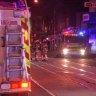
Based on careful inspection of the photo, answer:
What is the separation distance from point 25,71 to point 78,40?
3338cm

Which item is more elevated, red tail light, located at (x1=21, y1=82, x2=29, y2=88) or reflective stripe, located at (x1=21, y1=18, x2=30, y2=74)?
reflective stripe, located at (x1=21, y1=18, x2=30, y2=74)

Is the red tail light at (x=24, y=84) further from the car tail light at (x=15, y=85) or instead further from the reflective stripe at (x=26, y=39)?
the reflective stripe at (x=26, y=39)

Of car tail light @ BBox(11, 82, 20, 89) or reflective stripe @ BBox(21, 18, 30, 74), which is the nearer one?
car tail light @ BBox(11, 82, 20, 89)

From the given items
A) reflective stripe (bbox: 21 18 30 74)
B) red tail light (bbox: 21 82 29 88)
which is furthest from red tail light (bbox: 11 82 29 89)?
reflective stripe (bbox: 21 18 30 74)

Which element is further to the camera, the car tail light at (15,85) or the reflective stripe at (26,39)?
the reflective stripe at (26,39)

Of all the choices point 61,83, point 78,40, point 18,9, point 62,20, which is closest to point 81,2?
point 62,20

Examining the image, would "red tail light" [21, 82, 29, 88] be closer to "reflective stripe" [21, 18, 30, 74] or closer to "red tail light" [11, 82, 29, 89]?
"red tail light" [11, 82, 29, 89]

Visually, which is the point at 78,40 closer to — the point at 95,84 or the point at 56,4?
the point at 95,84

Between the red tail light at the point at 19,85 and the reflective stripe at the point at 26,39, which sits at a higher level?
the reflective stripe at the point at 26,39

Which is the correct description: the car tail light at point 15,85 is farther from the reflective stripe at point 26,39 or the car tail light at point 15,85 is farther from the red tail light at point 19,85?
the reflective stripe at point 26,39

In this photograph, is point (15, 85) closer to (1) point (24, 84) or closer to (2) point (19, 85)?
(2) point (19, 85)

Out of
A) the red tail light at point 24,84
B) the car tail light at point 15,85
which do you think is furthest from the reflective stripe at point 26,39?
the car tail light at point 15,85

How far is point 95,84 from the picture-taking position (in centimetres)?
1617

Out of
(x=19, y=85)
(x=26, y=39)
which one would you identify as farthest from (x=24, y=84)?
(x=26, y=39)
